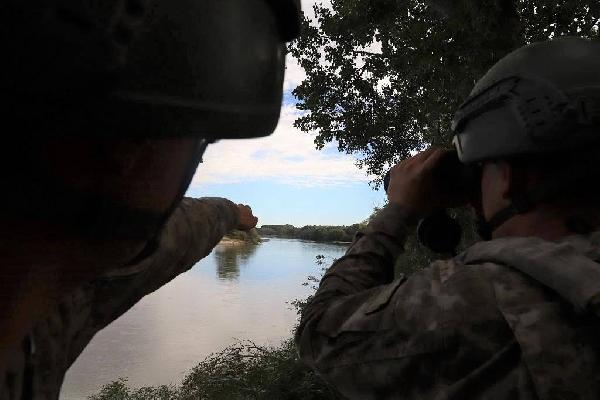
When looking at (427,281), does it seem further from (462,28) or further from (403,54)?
(403,54)

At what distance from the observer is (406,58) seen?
6.59m

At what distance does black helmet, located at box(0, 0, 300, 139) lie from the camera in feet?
1.43

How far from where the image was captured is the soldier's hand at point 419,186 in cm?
179

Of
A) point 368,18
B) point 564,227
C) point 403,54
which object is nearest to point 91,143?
point 564,227

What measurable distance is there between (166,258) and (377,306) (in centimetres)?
57

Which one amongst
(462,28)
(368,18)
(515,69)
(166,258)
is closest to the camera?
(166,258)

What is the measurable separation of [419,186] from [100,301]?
3.61 feet

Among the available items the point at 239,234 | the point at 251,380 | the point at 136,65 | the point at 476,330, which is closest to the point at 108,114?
the point at 136,65

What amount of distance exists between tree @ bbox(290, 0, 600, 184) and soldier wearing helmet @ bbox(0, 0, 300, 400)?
5386mm

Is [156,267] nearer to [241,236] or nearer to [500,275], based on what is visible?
[500,275]

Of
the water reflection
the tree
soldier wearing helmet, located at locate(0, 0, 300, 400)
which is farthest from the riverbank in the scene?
the water reflection

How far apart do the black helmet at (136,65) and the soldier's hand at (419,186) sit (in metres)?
1.23

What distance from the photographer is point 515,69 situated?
162cm

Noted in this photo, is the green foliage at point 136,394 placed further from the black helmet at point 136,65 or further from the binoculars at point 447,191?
the black helmet at point 136,65
